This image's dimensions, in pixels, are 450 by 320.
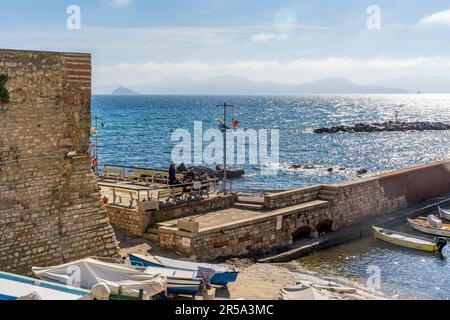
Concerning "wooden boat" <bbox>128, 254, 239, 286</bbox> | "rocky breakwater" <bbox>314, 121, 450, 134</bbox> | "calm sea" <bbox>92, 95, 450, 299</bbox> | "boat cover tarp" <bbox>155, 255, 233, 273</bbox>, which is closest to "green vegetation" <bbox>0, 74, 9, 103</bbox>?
"wooden boat" <bbox>128, 254, 239, 286</bbox>

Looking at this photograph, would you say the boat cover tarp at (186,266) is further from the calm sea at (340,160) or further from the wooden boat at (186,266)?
the calm sea at (340,160)

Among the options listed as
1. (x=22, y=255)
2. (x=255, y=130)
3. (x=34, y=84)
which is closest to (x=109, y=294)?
(x=22, y=255)

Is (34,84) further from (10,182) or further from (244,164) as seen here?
(244,164)

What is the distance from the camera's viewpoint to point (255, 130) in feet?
342

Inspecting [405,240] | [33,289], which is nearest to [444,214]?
[405,240]

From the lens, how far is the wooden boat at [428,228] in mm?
27453

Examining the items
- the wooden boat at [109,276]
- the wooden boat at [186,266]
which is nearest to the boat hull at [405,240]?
the wooden boat at [186,266]

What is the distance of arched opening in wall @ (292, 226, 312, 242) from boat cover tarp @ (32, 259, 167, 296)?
10.8 metres

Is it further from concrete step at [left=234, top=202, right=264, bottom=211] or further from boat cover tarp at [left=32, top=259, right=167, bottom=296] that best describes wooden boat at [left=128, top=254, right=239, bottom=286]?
concrete step at [left=234, top=202, right=264, bottom=211]

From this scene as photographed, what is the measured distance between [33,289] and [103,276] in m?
2.09

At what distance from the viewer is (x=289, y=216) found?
2380 cm

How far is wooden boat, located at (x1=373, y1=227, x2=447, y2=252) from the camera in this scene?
2464 cm
